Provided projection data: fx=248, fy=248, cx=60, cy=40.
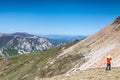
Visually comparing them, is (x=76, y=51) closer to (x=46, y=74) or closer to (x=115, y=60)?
(x=46, y=74)

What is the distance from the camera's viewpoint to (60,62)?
362 feet

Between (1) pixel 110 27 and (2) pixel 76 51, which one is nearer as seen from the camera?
(2) pixel 76 51

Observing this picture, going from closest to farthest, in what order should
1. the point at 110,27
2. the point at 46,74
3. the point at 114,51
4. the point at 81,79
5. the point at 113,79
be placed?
the point at 113,79 < the point at 81,79 < the point at 114,51 < the point at 46,74 < the point at 110,27

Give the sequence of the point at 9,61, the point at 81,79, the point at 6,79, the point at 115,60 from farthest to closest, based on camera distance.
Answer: the point at 9,61 < the point at 6,79 < the point at 115,60 < the point at 81,79

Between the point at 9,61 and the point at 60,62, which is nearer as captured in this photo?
Result: the point at 60,62

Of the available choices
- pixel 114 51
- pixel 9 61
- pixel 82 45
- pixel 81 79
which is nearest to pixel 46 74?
pixel 82 45

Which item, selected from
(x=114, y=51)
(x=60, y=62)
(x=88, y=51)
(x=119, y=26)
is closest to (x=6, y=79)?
(x=60, y=62)

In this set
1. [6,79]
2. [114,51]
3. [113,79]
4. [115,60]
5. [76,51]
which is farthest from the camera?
[6,79]

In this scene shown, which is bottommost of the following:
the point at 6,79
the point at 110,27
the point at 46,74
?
the point at 6,79

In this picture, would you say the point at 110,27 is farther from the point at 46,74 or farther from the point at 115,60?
the point at 115,60

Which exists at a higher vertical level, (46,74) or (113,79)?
(113,79)

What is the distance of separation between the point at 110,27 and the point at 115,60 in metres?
63.9

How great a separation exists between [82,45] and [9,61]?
287 feet

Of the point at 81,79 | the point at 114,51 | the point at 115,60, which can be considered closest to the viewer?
the point at 81,79
